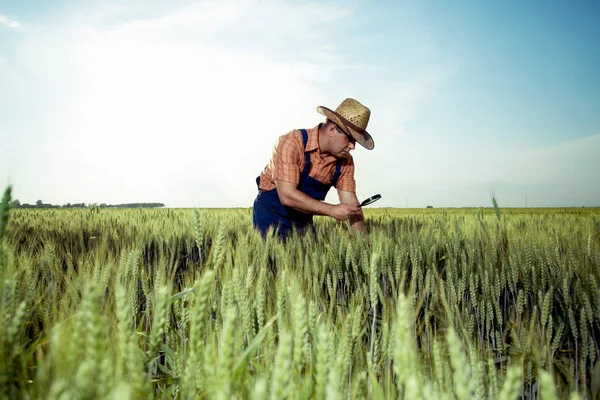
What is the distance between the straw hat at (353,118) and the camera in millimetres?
3588

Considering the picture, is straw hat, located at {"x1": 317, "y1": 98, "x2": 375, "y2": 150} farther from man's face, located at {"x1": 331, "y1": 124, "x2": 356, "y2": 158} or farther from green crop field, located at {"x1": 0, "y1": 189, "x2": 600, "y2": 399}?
green crop field, located at {"x1": 0, "y1": 189, "x2": 600, "y2": 399}

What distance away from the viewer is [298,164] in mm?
3941

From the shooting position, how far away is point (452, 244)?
2.27 m

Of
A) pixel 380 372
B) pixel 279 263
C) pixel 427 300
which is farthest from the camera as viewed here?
pixel 279 263

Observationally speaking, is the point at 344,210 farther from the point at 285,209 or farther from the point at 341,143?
the point at 285,209

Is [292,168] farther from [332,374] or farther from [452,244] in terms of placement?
[332,374]

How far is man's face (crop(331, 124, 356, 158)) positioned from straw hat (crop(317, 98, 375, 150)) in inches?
2.3

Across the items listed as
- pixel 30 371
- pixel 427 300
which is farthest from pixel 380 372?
pixel 30 371

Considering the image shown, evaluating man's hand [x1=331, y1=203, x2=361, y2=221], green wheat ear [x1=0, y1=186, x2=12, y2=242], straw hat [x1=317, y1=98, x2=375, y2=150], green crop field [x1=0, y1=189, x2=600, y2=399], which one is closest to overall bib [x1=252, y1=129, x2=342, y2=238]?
straw hat [x1=317, y1=98, x2=375, y2=150]

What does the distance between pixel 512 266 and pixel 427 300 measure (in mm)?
391

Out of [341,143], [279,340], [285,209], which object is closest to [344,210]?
[341,143]

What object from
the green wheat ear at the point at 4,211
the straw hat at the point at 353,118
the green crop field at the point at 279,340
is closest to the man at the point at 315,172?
the straw hat at the point at 353,118

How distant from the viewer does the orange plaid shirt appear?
375 centimetres

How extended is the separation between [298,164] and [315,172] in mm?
242
